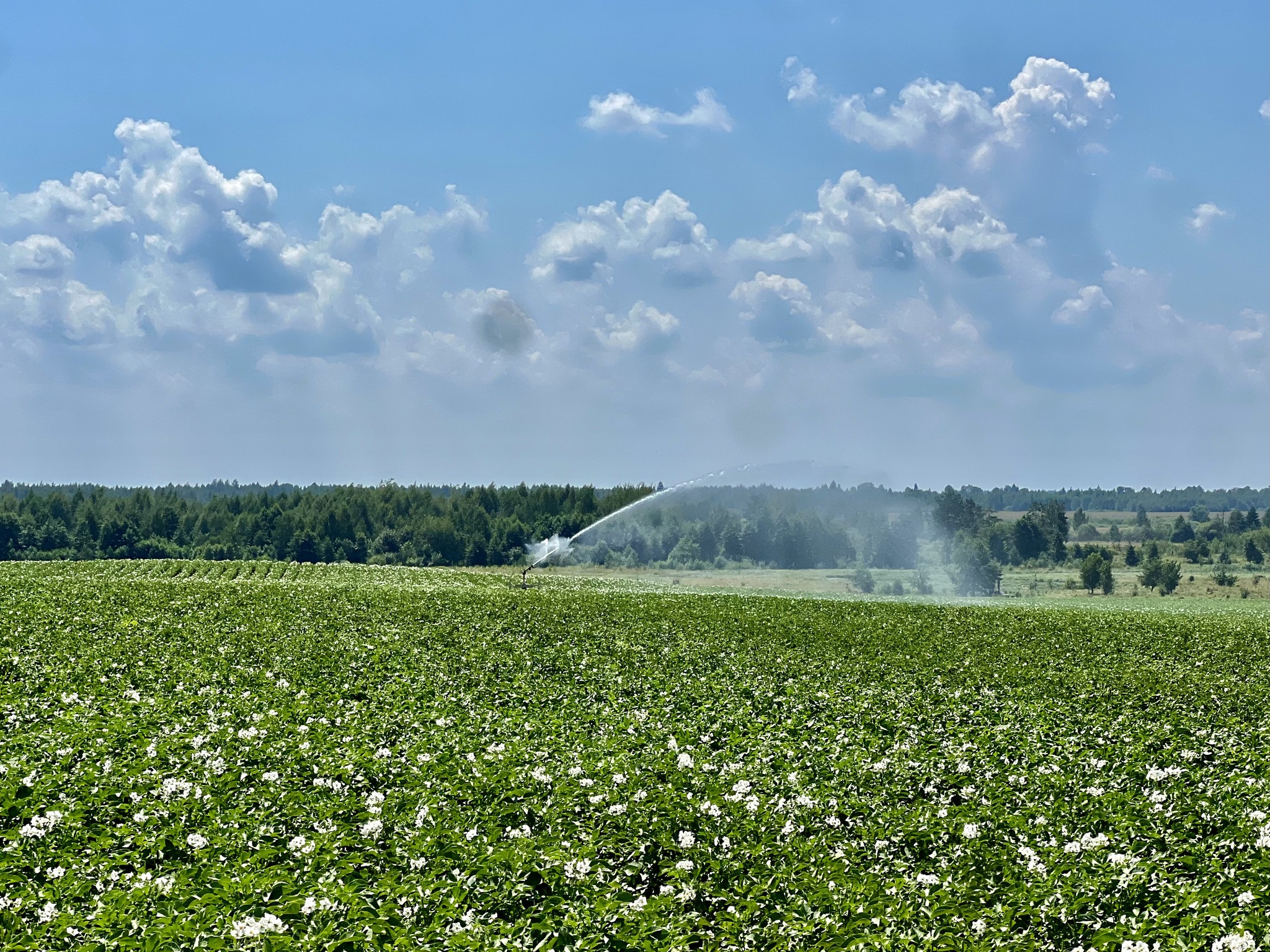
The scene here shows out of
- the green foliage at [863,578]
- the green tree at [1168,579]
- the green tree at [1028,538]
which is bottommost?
the green tree at [1168,579]

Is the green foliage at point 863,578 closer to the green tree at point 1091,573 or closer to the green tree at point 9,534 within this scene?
the green tree at point 1091,573

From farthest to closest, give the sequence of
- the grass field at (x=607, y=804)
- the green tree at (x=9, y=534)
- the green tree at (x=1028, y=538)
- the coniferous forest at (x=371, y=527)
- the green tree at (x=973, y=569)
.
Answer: the green tree at (x=9, y=534)
the coniferous forest at (x=371, y=527)
the green tree at (x=1028, y=538)
the green tree at (x=973, y=569)
the grass field at (x=607, y=804)

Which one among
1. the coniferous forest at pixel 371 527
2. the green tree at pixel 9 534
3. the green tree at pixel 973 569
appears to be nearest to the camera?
the green tree at pixel 973 569

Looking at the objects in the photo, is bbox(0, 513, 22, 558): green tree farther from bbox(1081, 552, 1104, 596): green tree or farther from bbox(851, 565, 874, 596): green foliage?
bbox(1081, 552, 1104, 596): green tree

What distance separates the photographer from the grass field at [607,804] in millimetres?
7324

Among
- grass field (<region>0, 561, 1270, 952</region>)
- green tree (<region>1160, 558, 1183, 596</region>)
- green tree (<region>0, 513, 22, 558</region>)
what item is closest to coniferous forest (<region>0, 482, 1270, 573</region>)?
green tree (<region>0, 513, 22, 558</region>)

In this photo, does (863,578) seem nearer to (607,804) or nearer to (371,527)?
(607,804)

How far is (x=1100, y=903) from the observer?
7.89 meters

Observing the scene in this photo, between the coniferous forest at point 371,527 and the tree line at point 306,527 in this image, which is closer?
the coniferous forest at point 371,527

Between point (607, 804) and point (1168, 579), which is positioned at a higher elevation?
point (607, 804)

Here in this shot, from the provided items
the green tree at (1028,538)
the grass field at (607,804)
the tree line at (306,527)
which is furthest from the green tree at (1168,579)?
the grass field at (607,804)

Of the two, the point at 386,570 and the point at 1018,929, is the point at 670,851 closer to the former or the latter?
the point at 1018,929

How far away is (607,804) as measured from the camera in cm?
1010

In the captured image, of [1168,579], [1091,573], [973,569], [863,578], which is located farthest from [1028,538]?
[863,578]
